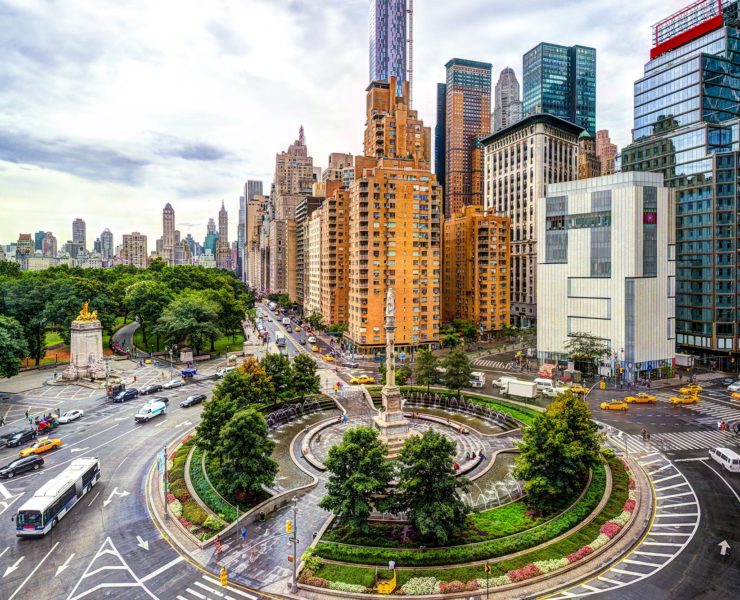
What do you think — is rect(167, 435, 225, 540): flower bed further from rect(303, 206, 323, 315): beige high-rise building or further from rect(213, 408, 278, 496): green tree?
rect(303, 206, 323, 315): beige high-rise building

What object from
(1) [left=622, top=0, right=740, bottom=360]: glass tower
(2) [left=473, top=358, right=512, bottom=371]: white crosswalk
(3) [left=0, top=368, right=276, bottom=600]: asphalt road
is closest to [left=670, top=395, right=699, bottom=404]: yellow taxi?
(2) [left=473, top=358, right=512, bottom=371]: white crosswalk

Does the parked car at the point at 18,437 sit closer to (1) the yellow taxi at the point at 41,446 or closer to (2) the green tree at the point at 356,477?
(1) the yellow taxi at the point at 41,446

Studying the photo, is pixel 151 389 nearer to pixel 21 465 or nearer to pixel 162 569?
pixel 21 465

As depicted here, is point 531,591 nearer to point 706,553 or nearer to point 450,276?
point 706,553

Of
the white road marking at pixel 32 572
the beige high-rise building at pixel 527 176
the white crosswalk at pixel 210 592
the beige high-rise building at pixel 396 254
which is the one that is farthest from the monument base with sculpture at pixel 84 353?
the beige high-rise building at pixel 527 176

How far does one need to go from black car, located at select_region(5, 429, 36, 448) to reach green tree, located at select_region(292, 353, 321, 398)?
29.0 metres

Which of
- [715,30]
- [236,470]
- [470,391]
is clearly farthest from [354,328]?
[715,30]

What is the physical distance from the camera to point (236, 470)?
35.5m

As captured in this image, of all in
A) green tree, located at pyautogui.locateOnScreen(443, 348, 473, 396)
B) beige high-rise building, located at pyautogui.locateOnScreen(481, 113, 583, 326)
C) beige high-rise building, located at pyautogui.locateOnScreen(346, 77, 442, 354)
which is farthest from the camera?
beige high-rise building, located at pyautogui.locateOnScreen(481, 113, 583, 326)

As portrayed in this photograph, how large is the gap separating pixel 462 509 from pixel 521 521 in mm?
5831

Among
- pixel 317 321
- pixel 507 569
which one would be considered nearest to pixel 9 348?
pixel 507 569

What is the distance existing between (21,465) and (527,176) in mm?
136069

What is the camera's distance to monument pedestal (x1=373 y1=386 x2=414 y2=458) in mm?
48906

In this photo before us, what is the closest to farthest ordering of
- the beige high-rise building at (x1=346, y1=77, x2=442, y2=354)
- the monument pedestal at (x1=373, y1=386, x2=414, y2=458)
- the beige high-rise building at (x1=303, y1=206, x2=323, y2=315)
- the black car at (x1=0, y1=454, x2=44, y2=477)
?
1. the black car at (x1=0, y1=454, x2=44, y2=477)
2. the monument pedestal at (x1=373, y1=386, x2=414, y2=458)
3. the beige high-rise building at (x1=346, y1=77, x2=442, y2=354)
4. the beige high-rise building at (x1=303, y1=206, x2=323, y2=315)
